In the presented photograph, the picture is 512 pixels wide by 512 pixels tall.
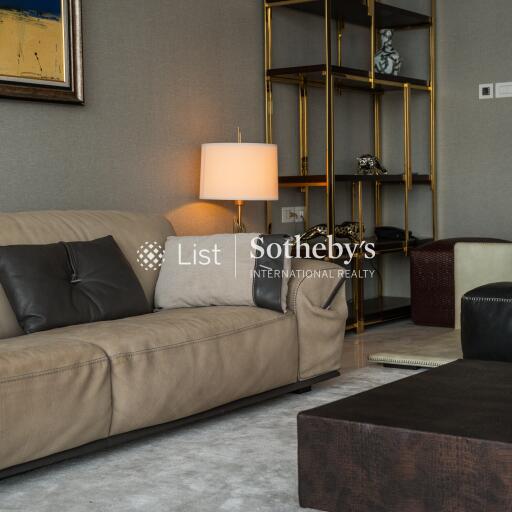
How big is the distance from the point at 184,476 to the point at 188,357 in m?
0.53

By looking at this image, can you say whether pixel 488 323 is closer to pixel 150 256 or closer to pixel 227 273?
pixel 227 273

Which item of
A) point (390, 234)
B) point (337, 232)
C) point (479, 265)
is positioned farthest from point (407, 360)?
point (390, 234)

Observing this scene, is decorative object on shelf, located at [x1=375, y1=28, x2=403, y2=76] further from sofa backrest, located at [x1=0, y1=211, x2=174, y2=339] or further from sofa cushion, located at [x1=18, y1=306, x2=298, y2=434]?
sofa cushion, located at [x1=18, y1=306, x2=298, y2=434]

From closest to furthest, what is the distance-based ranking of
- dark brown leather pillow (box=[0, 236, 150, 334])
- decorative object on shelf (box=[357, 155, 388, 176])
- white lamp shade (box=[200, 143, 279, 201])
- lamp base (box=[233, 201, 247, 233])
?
dark brown leather pillow (box=[0, 236, 150, 334]) → white lamp shade (box=[200, 143, 279, 201]) → lamp base (box=[233, 201, 247, 233]) → decorative object on shelf (box=[357, 155, 388, 176])

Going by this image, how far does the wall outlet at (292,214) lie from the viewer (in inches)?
218

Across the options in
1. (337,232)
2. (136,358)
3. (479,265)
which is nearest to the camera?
(136,358)

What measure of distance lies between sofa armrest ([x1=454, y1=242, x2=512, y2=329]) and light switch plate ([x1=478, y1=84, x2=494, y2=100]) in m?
1.30

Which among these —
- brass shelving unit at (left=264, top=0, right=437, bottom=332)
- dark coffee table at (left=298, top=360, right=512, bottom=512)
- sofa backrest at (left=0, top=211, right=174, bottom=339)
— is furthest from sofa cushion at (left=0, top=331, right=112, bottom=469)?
brass shelving unit at (left=264, top=0, right=437, bottom=332)

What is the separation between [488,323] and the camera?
345cm

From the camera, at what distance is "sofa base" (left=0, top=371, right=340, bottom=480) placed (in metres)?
2.68

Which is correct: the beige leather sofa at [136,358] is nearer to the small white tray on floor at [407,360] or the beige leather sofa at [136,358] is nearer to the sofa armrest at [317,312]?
the sofa armrest at [317,312]

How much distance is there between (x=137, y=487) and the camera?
267 cm

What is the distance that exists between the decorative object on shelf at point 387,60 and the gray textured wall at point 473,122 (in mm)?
414

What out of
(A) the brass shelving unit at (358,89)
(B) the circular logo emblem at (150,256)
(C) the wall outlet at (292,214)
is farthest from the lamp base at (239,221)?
(B) the circular logo emblem at (150,256)
